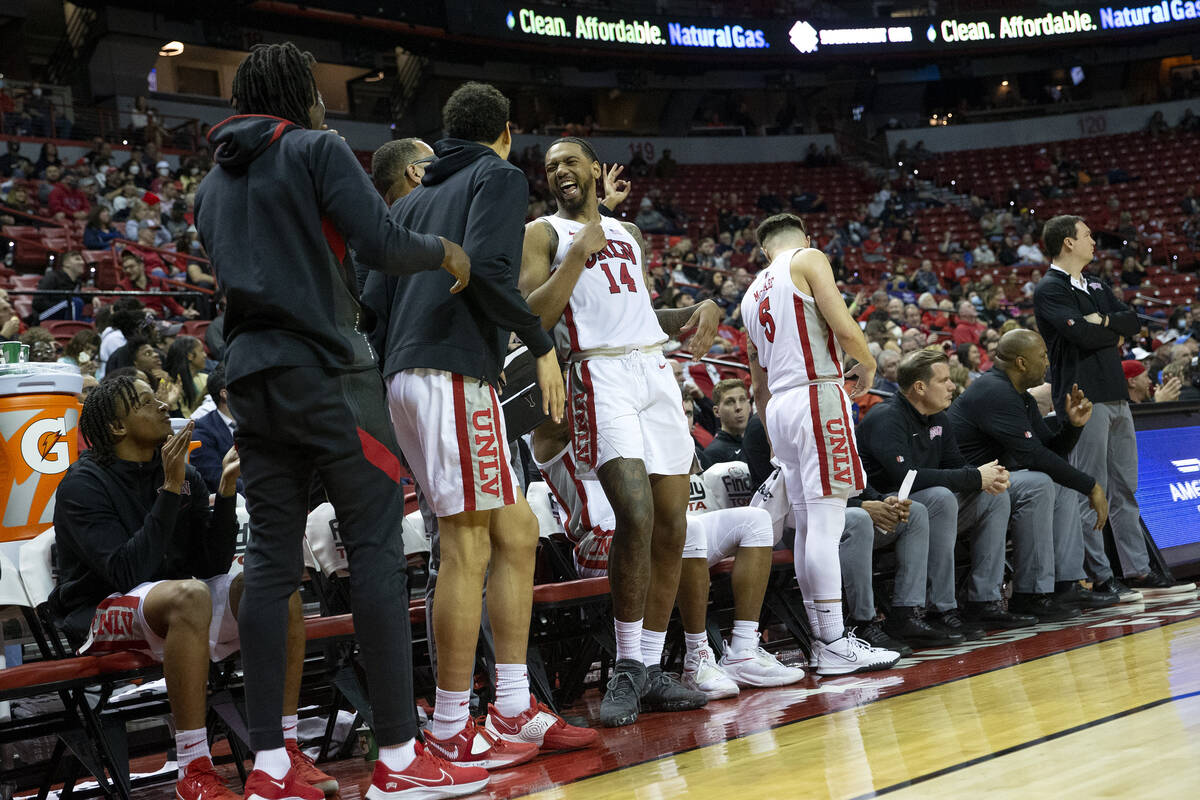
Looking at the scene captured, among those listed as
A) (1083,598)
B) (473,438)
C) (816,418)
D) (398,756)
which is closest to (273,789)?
(398,756)

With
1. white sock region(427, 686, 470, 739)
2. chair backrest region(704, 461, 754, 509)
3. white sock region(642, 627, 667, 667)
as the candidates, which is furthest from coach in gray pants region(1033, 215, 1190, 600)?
white sock region(427, 686, 470, 739)

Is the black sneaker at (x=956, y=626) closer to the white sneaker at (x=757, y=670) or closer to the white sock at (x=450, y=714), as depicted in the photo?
the white sneaker at (x=757, y=670)

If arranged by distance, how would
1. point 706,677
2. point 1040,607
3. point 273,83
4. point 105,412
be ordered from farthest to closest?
point 1040,607
point 706,677
point 105,412
point 273,83

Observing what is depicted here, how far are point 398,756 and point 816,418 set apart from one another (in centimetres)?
236

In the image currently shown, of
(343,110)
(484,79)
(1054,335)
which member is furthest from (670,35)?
(1054,335)

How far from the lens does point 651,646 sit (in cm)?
396

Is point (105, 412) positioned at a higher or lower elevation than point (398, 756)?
higher

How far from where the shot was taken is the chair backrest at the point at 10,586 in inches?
138

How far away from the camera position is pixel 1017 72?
98.8 ft

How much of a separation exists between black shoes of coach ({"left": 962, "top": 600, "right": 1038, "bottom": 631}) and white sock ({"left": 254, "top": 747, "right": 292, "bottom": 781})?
3538 millimetres

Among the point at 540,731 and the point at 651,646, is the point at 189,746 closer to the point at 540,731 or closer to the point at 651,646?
the point at 540,731

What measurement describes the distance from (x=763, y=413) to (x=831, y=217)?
69.5 feet

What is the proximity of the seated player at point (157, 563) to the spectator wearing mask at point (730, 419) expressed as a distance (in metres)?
3.05

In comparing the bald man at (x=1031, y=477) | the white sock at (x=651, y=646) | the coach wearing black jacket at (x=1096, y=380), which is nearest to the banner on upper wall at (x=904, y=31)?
the coach wearing black jacket at (x=1096, y=380)
